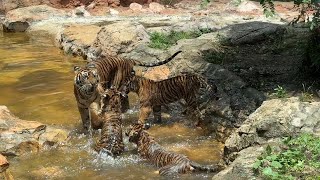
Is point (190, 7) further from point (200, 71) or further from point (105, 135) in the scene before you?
point (105, 135)

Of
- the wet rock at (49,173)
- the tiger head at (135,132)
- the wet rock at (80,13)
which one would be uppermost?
the tiger head at (135,132)

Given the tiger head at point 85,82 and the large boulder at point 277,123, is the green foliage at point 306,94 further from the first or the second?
the tiger head at point 85,82

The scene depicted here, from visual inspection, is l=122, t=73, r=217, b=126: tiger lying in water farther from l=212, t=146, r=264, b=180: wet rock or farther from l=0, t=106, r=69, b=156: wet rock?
l=212, t=146, r=264, b=180: wet rock

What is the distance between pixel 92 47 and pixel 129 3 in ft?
32.9

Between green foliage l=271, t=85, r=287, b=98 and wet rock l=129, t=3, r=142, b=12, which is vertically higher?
green foliage l=271, t=85, r=287, b=98

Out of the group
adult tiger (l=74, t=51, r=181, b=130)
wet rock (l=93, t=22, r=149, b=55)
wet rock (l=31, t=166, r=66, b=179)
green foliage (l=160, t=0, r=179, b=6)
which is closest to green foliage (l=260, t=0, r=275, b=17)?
adult tiger (l=74, t=51, r=181, b=130)

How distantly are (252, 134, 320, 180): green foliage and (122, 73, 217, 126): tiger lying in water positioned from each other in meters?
2.32

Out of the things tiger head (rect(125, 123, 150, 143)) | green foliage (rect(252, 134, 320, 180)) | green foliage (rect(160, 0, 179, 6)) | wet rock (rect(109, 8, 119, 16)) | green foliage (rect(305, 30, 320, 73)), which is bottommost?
wet rock (rect(109, 8, 119, 16))

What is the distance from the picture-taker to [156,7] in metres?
19.7

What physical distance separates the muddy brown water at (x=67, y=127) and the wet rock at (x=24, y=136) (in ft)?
0.36

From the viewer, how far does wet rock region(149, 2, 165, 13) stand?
19.5 meters

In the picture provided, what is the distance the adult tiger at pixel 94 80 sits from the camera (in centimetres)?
617

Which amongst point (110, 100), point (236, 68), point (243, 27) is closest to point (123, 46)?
point (243, 27)

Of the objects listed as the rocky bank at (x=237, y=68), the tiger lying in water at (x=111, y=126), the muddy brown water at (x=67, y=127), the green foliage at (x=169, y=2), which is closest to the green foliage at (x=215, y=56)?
the rocky bank at (x=237, y=68)
